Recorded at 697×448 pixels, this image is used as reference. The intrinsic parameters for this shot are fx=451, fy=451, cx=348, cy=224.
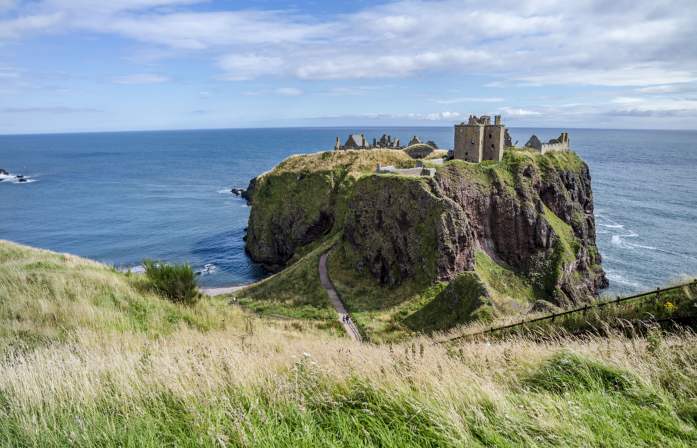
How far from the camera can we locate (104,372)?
22.0ft

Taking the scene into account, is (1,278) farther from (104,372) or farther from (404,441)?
(404,441)

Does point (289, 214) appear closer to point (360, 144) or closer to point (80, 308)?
point (360, 144)

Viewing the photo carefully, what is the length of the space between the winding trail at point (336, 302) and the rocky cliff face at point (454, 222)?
3.54 metres

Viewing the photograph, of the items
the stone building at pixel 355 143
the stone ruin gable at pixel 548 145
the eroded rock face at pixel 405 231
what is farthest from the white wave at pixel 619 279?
the stone building at pixel 355 143

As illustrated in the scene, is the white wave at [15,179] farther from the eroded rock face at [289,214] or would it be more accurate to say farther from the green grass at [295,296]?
the green grass at [295,296]

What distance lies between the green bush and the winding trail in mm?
15705

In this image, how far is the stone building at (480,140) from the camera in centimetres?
5805

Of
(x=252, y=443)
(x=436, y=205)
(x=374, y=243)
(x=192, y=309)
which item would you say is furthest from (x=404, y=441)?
(x=374, y=243)

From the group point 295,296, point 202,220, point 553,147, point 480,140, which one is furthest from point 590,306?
point 202,220

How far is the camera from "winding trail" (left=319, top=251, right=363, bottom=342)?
37.3 metres

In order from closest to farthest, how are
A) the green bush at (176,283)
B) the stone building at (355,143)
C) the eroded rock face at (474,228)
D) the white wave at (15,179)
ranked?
the green bush at (176,283)
the eroded rock face at (474,228)
the stone building at (355,143)
the white wave at (15,179)

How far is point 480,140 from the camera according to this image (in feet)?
190

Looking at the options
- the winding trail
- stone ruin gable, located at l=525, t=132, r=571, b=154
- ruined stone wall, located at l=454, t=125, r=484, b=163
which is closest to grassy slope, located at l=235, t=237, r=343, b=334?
the winding trail

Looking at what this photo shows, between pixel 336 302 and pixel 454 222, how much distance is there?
566 inches
